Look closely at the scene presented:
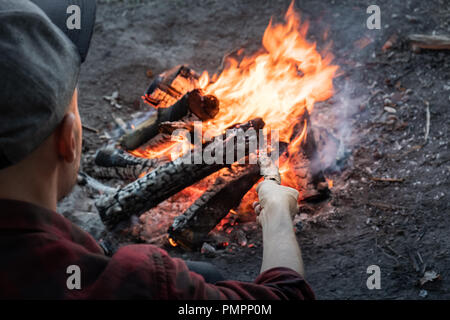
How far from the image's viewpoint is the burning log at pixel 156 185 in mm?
3072

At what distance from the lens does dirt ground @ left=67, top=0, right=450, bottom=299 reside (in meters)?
2.65

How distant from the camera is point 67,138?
1.23 m

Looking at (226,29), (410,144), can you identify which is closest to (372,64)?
(410,144)

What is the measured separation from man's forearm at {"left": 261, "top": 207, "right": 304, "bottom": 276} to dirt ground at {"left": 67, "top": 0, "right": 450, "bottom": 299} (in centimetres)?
89

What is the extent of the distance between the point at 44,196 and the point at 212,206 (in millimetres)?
1903

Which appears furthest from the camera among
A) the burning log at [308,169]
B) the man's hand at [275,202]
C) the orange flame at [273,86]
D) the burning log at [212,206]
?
the orange flame at [273,86]

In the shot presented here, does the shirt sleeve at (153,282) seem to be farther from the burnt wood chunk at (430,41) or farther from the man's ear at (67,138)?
the burnt wood chunk at (430,41)

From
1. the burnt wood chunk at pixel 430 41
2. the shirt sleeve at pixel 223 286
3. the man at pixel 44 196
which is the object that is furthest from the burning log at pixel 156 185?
the burnt wood chunk at pixel 430 41

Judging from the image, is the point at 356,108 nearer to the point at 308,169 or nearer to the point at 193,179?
the point at 308,169

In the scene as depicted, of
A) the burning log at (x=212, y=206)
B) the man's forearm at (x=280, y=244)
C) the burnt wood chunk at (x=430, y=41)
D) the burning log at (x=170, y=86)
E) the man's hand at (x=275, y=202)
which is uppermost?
the burnt wood chunk at (x=430, y=41)

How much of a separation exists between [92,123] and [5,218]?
354 centimetres

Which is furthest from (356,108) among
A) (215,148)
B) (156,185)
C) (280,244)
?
(280,244)

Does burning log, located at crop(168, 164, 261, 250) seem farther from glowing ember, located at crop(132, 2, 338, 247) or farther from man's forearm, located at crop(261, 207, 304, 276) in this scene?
man's forearm, located at crop(261, 207, 304, 276)
